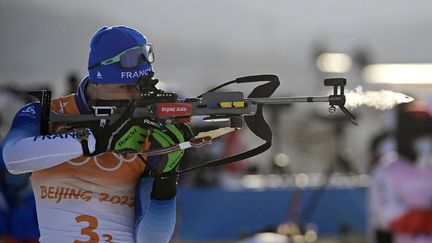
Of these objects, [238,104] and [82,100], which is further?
[82,100]

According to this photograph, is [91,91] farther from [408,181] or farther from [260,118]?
[408,181]

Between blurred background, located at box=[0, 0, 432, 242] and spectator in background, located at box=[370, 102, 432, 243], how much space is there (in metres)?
0.46

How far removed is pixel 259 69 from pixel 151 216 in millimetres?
28489

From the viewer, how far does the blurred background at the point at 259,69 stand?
11.2 meters

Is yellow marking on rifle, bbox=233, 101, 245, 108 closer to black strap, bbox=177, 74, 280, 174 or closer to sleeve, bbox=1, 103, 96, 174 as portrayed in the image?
black strap, bbox=177, 74, 280, 174

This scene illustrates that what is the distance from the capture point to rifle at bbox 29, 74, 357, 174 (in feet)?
14.1

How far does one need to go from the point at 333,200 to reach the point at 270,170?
2.12 m

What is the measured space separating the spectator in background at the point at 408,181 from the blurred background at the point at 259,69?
0.46 m

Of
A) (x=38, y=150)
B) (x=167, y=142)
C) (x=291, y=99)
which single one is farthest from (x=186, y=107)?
(x=38, y=150)

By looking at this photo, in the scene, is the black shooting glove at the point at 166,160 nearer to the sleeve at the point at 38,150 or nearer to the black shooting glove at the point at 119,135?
the black shooting glove at the point at 119,135

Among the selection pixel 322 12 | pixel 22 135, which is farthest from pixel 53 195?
pixel 322 12

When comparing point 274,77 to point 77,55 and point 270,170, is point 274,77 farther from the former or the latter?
point 77,55

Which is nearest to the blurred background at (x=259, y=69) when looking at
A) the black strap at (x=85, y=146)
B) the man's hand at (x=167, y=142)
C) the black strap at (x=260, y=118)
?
the black strap at (x=260, y=118)

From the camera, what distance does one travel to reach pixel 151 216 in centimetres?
455
